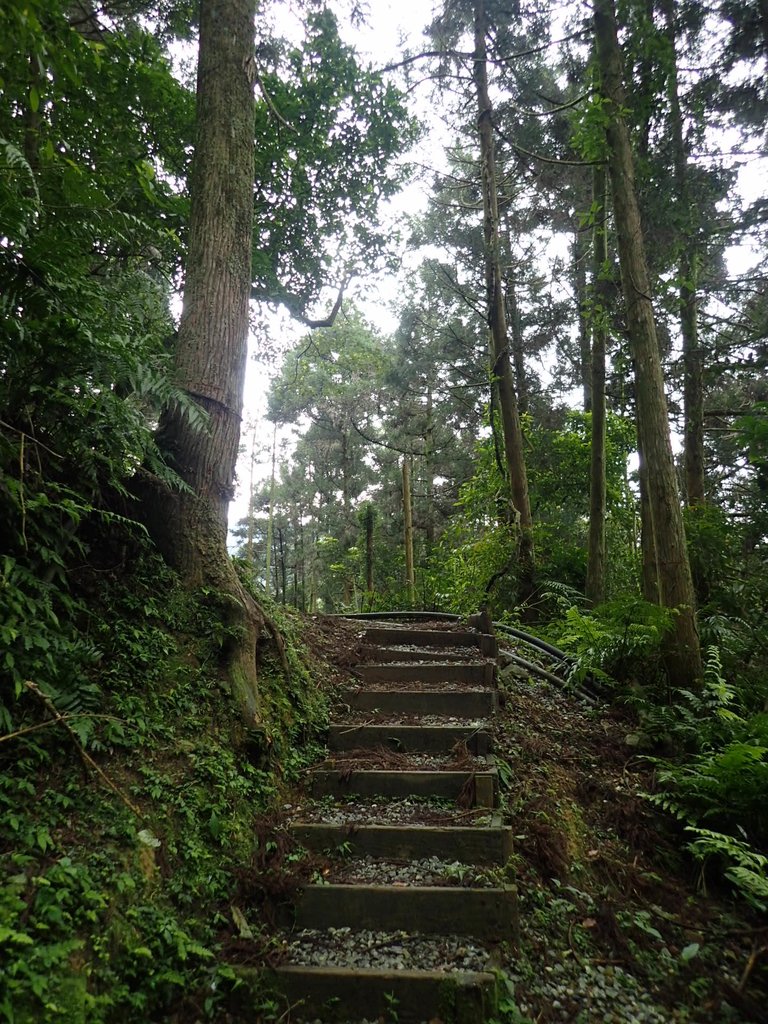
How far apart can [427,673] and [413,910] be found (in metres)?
2.43

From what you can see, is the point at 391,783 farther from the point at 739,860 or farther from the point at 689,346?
the point at 689,346

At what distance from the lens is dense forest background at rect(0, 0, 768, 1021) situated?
2742 mm

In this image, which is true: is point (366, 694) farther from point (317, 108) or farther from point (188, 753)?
point (317, 108)

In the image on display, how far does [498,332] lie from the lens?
30.5 feet

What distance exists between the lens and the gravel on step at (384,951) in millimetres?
2512

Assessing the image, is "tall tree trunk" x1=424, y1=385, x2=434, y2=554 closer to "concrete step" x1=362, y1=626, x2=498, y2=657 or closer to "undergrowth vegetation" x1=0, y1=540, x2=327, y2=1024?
"concrete step" x1=362, y1=626, x2=498, y2=657

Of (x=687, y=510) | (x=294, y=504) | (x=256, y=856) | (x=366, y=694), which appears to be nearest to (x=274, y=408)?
(x=294, y=504)

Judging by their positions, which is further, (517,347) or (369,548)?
(517,347)

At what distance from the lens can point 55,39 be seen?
125 inches

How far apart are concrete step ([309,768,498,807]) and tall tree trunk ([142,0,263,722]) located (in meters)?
0.67

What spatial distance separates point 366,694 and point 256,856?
186 cm

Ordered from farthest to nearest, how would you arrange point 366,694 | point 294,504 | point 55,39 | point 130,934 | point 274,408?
point 294,504
point 274,408
point 366,694
point 55,39
point 130,934

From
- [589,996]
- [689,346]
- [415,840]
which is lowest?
[589,996]

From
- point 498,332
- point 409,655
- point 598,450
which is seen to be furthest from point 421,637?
point 498,332
